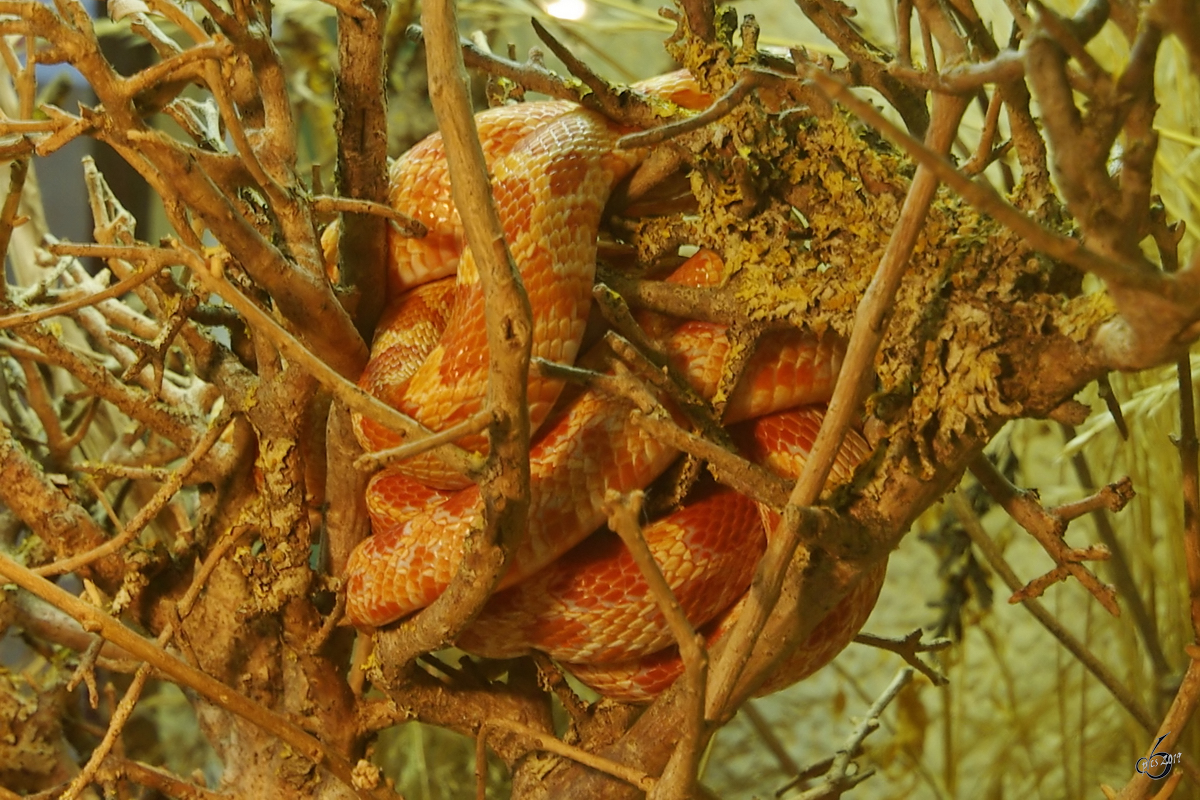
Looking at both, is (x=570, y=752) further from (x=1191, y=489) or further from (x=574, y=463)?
(x=1191, y=489)

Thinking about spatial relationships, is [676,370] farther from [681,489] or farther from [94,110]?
[94,110]

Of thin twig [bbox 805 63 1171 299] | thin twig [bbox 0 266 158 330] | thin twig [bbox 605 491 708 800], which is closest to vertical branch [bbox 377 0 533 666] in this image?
thin twig [bbox 605 491 708 800]

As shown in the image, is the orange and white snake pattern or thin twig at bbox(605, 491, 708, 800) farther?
the orange and white snake pattern

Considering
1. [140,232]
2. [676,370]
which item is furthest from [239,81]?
[140,232]

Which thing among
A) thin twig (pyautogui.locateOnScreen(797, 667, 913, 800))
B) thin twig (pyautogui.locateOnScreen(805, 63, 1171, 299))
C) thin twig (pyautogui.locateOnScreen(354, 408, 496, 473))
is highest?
thin twig (pyautogui.locateOnScreen(805, 63, 1171, 299))

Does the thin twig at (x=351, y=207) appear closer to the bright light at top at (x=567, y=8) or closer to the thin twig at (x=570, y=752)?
the thin twig at (x=570, y=752)

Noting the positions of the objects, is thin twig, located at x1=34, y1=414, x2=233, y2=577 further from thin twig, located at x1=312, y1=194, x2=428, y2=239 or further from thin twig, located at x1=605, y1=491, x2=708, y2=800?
thin twig, located at x1=605, y1=491, x2=708, y2=800
